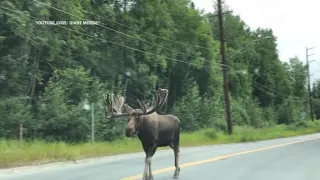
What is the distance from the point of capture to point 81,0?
3575cm

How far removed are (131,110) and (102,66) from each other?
28904 mm

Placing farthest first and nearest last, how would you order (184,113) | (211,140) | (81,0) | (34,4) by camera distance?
(184,113)
(81,0)
(211,140)
(34,4)

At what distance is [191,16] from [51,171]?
37.9 meters

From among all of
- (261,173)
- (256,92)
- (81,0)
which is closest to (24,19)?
(81,0)

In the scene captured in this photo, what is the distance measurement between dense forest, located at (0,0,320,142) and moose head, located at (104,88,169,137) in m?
16.1

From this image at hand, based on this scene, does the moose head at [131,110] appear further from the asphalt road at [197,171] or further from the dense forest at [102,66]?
the dense forest at [102,66]

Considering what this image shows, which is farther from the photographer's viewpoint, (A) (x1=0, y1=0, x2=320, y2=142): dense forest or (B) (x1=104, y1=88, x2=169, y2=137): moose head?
(A) (x1=0, y1=0, x2=320, y2=142): dense forest

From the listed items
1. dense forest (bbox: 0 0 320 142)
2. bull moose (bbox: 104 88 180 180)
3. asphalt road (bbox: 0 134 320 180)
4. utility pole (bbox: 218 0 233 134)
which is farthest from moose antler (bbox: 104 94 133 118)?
utility pole (bbox: 218 0 233 134)

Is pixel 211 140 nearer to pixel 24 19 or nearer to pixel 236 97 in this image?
pixel 24 19

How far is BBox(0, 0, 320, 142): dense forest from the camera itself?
26.7 metres

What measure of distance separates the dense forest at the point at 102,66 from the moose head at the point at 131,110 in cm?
1609

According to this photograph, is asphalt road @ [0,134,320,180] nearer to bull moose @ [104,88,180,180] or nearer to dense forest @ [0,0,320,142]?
bull moose @ [104,88,180,180]

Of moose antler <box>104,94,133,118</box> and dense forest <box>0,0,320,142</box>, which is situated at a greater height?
dense forest <box>0,0,320,142</box>

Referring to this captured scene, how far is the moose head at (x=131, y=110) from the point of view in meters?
9.65
